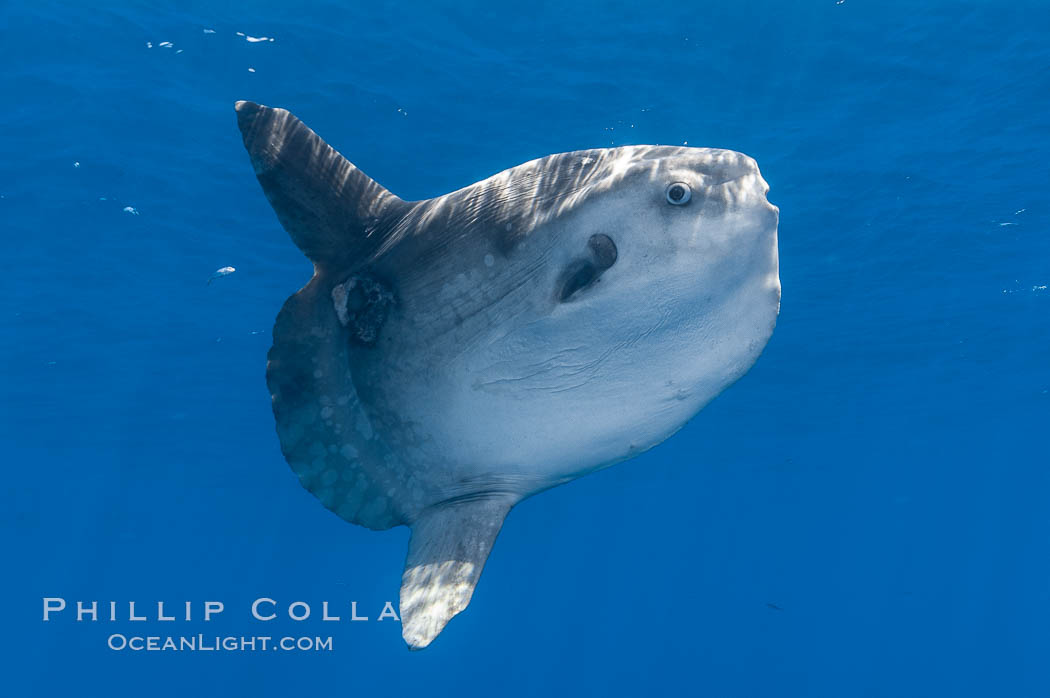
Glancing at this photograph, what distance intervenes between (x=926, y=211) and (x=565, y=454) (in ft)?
46.8

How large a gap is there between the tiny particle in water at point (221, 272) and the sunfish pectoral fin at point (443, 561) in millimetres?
13969

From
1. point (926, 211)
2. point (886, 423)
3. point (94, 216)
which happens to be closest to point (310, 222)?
point (94, 216)

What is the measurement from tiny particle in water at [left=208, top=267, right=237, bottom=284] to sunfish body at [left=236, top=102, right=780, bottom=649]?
1359cm

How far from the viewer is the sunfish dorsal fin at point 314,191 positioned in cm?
275

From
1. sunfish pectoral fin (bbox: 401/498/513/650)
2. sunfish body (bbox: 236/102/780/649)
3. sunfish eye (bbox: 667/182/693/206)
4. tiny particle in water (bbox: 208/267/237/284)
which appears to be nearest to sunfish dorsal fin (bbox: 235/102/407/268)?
sunfish body (bbox: 236/102/780/649)

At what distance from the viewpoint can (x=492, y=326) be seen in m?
2.47

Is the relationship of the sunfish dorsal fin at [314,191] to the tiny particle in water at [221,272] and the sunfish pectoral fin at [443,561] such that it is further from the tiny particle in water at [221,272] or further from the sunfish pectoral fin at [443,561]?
the tiny particle in water at [221,272]

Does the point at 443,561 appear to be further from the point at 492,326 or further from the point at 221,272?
the point at 221,272

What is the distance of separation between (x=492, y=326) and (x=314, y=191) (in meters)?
0.92

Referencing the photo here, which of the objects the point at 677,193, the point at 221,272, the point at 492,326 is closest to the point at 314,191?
the point at 492,326

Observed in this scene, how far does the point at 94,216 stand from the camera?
13.2 meters

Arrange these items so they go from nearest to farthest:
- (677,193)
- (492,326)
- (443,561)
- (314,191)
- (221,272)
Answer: (677,193) < (492,326) < (443,561) < (314,191) < (221,272)

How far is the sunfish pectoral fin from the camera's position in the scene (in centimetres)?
238

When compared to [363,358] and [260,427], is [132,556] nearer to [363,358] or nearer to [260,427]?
[260,427]
